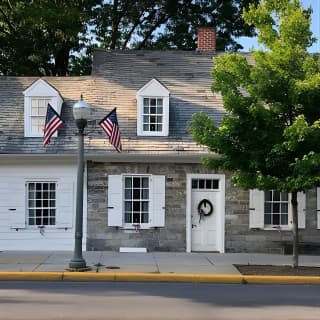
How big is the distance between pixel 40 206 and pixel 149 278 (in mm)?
6073

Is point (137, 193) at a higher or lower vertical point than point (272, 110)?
lower

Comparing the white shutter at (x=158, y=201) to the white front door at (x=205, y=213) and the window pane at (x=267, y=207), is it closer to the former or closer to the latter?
the white front door at (x=205, y=213)

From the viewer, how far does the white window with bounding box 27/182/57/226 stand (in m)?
17.7

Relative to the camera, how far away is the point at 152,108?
18469mm

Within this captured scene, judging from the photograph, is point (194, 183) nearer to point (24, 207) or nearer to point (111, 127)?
point (111, 127)

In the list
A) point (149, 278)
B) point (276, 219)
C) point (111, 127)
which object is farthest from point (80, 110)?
point (276, 219)

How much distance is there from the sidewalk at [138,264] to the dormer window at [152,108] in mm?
3978

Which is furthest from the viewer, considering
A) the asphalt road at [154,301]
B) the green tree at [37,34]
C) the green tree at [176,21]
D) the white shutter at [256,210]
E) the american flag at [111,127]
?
the green tree at [176,21]

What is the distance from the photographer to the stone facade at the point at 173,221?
685 inches

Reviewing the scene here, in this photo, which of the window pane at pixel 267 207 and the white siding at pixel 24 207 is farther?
the window pane at pixel 267 207

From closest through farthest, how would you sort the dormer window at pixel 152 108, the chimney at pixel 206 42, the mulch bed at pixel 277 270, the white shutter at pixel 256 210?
1. the mulch bed at pixel 277 270
2. the white shutter at pixel 256 210
3. the dormer window at pixel 152 108
4. the chimney at pixel 206 42

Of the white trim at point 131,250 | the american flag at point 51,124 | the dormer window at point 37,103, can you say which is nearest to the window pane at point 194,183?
the white trim at point 131,250

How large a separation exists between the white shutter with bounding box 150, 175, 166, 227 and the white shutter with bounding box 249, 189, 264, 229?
2.65 m

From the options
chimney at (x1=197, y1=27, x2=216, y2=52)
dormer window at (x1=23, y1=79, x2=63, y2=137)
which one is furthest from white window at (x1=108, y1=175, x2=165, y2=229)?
chimney at (x1=197, y1=27, x2=216, y2=52)
